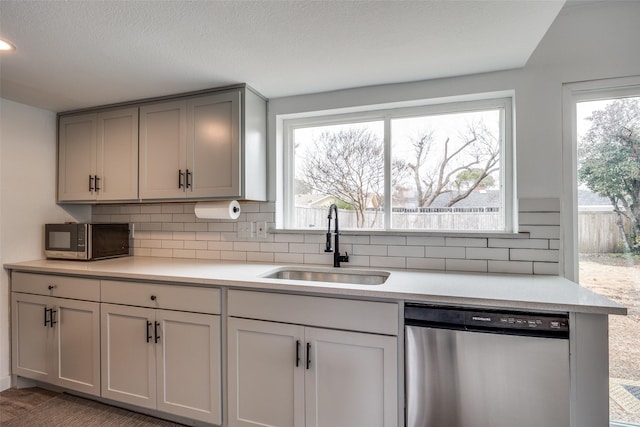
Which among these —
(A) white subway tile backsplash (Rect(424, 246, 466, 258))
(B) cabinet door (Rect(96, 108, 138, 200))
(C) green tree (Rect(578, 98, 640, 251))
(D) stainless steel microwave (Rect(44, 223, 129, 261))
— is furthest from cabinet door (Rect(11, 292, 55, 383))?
(C) green tree (Rect(578, 98, 640, 251))

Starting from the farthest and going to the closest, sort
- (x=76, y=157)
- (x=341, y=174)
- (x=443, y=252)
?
(x=76, y=157) < (x=341, y=174) < (x=443, y=252)

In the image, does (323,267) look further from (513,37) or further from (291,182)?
(513,37)

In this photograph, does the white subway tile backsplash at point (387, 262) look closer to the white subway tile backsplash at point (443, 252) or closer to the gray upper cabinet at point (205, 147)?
the white subway tile backsplash at point (443, 252)

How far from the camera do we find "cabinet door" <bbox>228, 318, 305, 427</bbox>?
1663mm

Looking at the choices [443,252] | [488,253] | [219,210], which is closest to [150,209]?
[219,210]

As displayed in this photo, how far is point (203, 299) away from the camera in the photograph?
1.84 metres

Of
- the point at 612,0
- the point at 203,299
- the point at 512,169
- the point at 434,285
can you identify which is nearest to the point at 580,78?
the point at 612,0

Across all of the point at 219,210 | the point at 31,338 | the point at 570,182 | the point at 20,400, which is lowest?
the point at 20,400

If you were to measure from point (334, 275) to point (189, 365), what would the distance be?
3.39 feet

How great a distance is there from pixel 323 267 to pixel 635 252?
181cm

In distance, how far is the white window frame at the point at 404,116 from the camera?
2053mm

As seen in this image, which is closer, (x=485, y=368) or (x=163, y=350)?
(x=485, y=368)

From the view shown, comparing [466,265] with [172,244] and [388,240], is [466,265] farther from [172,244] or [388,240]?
[172,244]

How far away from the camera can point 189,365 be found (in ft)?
6.15
